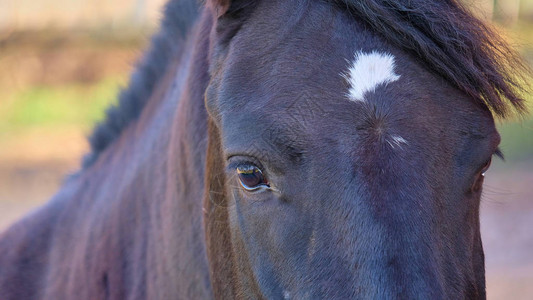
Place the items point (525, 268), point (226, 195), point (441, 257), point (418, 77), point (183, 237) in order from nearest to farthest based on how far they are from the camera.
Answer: point (441, 257), point (418, 77), point (226, 195), point (183, 237), point (525, 268)

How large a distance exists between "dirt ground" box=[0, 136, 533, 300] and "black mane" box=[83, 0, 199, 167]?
3792mm

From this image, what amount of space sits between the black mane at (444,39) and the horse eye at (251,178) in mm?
512

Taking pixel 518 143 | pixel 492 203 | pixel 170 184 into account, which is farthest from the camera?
pixel 518 143

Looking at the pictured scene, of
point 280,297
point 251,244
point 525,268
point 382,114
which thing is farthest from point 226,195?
point 525,268

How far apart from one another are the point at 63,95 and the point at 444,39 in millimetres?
11349

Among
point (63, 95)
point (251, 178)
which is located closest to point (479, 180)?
point (251, 178)

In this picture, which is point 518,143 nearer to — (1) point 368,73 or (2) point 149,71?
(2) point 149,71

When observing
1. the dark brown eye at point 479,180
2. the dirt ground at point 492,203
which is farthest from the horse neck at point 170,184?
the dirt ground at point 492,203

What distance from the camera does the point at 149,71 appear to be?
2924mm

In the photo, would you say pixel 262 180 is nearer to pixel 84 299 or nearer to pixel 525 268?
pixel 84 299

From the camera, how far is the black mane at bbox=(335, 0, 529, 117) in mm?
1735

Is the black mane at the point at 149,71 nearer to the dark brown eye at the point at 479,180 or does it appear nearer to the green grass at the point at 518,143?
the dark brown eye at the point at 479,180

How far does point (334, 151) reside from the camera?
5.30ft

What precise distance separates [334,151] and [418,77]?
332 millimetres
